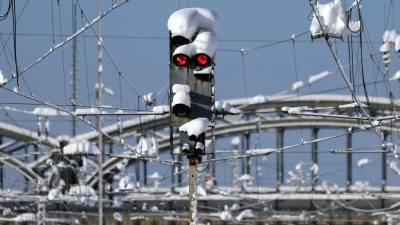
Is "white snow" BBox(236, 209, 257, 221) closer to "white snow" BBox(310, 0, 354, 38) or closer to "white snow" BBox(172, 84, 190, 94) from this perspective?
"white snow" BBox(310, 0, 354, 38)

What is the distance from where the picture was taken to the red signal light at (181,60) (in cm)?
2484

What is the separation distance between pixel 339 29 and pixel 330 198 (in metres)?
66.6

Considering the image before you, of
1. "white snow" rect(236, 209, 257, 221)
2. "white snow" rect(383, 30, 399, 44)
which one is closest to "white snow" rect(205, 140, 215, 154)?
"white snow" rect(383, 30, 399, 44)

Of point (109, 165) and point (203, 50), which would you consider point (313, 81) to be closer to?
point (109, 165)

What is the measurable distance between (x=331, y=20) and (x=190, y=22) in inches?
195

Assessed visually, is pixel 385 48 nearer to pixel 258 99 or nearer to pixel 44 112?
pixel 44 112

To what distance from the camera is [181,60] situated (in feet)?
81.9

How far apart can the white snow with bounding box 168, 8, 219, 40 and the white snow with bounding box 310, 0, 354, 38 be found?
10.8ft

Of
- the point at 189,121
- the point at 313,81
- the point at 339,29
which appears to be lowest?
the point at 189,121

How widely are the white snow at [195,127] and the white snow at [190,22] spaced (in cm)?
146

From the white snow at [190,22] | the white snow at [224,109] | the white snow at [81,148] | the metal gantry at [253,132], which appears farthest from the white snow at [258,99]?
the white snow at [190,22]

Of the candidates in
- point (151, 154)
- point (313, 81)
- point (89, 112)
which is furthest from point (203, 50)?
point (313, 81)

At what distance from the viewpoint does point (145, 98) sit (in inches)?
1615

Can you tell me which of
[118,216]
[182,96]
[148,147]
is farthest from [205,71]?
[118,216]
